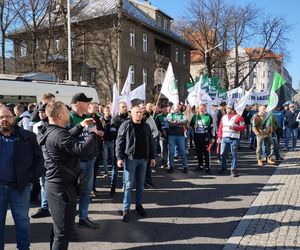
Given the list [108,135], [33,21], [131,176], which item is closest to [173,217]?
[131,176]

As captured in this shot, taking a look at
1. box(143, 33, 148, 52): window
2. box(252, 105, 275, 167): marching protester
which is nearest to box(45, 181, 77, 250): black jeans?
box(252, 105, 275, 167): marching protester

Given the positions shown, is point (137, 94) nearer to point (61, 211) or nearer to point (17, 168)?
point (17, 168)

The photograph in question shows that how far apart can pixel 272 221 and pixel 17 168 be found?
12.7ft

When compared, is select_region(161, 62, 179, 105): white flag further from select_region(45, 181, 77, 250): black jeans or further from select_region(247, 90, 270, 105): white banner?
select_region(45, 181, 77, 250): black jeans

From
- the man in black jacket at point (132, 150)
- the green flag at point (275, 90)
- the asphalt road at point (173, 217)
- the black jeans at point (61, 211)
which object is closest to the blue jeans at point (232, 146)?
the asphalt road at point (173, 217)

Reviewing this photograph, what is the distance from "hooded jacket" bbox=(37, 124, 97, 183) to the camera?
13.1 ft

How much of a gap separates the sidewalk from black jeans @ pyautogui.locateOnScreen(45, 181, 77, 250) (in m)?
2.07

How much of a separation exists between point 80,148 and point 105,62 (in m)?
29.9

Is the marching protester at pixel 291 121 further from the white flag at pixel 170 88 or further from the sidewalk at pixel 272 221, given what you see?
the sidewalk at pixel 272 221

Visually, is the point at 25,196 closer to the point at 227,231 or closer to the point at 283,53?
the point at 227,231

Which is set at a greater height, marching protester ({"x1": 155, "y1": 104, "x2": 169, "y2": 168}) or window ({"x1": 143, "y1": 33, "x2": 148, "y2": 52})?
window ({"x1": 143, "y1": 33, "x2": 148, "y2": 52})

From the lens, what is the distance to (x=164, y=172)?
10.3 m

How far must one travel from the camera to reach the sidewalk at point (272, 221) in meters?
4.95

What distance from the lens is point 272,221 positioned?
5.83 m
